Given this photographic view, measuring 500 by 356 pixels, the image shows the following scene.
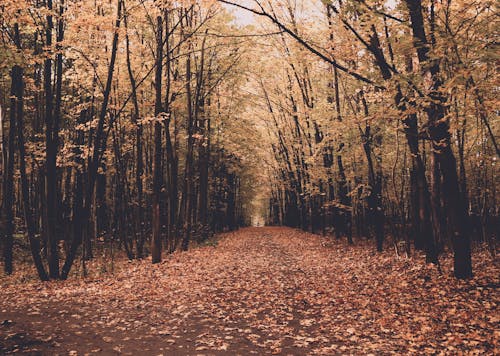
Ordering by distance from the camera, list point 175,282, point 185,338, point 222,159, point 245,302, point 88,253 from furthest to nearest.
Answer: point 222,159 < point 88,253 < point 175,282 < point 245,302 < point 185,338

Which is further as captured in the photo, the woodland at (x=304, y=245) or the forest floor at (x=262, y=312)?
the woodland at (x=304, y=245)

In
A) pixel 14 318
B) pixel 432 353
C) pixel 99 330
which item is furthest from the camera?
pixel 14 318

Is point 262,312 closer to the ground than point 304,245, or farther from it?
farther from it

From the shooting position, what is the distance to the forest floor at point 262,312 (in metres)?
6.31

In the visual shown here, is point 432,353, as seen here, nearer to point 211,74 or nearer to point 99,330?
point 99,330

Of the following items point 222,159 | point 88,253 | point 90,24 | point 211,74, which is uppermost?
point 211,74

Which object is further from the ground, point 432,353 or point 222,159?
point 222,159

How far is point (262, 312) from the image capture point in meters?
8.47

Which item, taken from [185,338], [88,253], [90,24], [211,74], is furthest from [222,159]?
[185,338]

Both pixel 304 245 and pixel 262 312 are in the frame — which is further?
pixel 304 245

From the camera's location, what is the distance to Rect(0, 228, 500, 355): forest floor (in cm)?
631

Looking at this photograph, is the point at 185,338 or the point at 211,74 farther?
the point at 211,74

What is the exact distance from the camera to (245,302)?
9273 mm

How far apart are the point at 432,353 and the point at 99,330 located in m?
6.27
